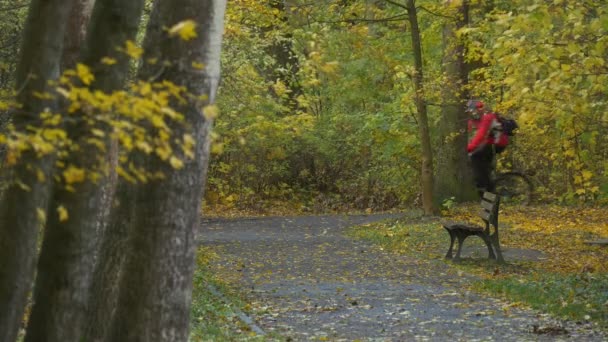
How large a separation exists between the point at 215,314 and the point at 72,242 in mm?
4783

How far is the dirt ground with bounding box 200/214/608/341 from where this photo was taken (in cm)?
1189

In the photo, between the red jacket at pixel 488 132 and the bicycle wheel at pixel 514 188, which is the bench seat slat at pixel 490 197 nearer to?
the red jacket at pixel 488 132

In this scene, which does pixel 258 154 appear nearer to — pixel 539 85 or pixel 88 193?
pixel 539 85

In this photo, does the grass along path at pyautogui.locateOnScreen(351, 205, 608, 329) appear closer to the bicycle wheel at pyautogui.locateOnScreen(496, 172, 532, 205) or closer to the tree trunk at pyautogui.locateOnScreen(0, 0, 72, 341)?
the bicycle wheel at pyautogui.locateOnScreen(496, 172, 532, 205)

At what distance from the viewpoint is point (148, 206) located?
7.45 meters

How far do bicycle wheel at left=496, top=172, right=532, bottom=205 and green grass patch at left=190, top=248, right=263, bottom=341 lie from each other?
12.8 meters

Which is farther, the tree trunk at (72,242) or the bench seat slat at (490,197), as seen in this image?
the bench seat slat at (490,197)

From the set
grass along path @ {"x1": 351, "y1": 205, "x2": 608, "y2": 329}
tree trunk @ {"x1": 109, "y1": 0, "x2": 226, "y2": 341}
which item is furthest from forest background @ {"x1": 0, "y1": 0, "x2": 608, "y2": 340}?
grass along path @ {"x1": 351, "y1": 205, "x2": 608, "y2": 329}

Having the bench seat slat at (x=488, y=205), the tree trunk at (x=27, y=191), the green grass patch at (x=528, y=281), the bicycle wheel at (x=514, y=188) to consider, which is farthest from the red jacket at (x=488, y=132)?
the tree trunk at (x=27, y=191)

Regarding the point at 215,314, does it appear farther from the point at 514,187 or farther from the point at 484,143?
the point at 514,187

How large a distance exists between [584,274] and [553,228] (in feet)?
25.3

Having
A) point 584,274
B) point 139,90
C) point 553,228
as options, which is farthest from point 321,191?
point 139,90

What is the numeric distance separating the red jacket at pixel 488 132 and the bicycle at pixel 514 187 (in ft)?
24.1

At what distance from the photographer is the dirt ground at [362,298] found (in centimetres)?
1189
